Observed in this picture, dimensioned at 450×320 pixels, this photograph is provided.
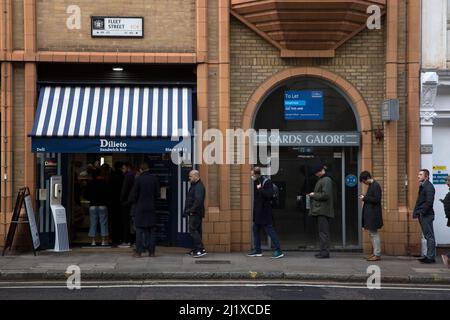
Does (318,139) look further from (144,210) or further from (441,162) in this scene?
(144,210)

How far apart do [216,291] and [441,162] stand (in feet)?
22.3

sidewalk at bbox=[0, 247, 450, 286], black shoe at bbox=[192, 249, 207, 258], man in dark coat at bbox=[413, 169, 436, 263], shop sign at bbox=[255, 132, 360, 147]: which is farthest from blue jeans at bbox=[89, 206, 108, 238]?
man in dark coat at bbox=[413, 169, 436, 263]

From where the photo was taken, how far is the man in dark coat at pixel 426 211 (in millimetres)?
11898

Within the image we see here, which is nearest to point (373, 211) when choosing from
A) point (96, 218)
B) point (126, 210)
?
point (126, 210)

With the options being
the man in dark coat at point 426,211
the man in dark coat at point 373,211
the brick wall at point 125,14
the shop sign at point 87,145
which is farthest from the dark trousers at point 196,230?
the man in dark coat at point 426,211

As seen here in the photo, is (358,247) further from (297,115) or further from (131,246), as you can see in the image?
(131,246)

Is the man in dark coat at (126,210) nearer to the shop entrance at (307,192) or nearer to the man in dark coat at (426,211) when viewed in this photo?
the shop entrance at (307,192)

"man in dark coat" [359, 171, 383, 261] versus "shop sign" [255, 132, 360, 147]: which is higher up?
"shop sign" [255, 132, 360, 147]

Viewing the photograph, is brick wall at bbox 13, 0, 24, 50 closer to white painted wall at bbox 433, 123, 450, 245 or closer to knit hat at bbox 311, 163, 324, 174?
knit hat at bbox 311, 163, 324, 174

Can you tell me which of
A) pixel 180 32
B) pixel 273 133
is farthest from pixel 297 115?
pixel 180 32

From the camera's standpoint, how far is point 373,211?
12.2 m

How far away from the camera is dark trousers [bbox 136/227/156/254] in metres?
12.2

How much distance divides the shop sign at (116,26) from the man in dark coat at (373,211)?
18.6 feet

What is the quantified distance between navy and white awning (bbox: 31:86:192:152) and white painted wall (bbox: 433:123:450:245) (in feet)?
18.2
